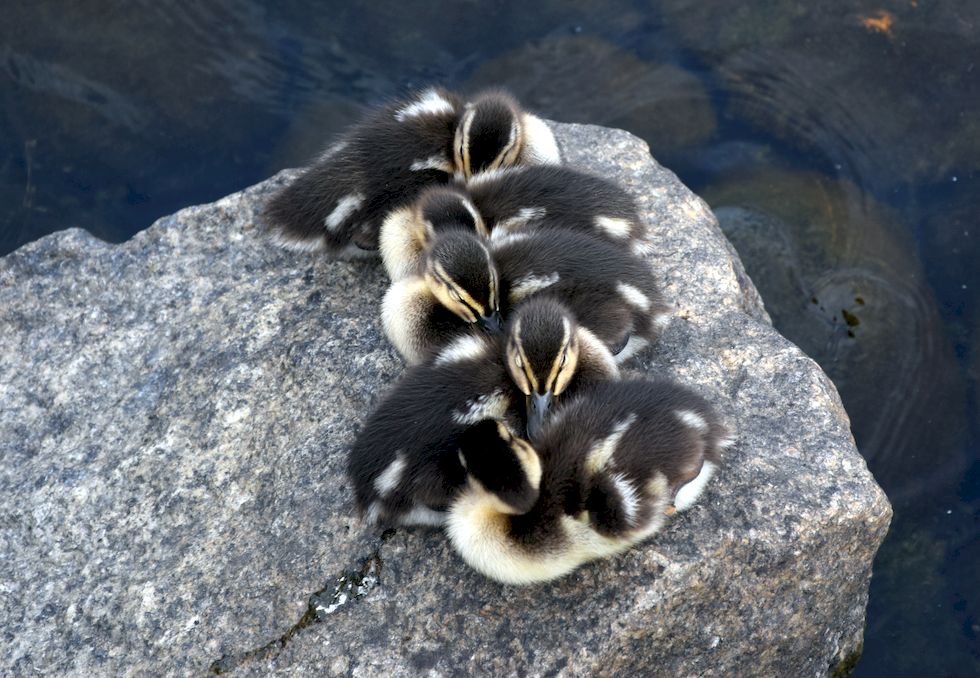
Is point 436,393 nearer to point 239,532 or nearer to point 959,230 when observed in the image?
point 239,532

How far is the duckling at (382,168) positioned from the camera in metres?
3.87

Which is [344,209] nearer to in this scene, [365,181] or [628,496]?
[365,181]

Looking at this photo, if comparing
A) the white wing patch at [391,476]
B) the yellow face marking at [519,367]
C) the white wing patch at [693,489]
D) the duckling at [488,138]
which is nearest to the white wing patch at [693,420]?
the white wing patch at [693,489]

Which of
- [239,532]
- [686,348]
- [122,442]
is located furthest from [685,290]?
[122,442]

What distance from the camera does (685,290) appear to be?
3.81 meters

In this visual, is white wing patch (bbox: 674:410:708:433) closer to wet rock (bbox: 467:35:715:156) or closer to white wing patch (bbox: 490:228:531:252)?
white wing patch (bbox: 490:228:531:252)

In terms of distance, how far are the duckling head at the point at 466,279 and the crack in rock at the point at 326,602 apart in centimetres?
69

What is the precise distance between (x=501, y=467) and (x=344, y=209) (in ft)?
4.81

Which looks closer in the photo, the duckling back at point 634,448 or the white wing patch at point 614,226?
the duckling back at point 634,448

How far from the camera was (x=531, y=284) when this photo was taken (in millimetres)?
3355

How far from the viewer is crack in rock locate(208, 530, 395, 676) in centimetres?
303

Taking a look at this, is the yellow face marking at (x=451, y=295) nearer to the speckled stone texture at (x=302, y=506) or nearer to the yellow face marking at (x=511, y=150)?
the speckled stone texture at (x=302, y=506)

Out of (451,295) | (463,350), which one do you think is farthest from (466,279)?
(463,350)

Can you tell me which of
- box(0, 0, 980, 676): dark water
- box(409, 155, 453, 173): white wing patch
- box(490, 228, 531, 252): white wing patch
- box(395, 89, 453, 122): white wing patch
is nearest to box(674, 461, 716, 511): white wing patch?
box(490, 228, 531, 252): white wing patch
